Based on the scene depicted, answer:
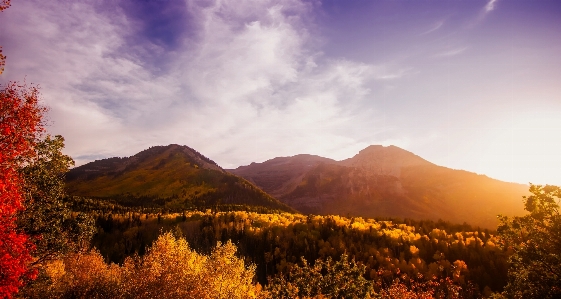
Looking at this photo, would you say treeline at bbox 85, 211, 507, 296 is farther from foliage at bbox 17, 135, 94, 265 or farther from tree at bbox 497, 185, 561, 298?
tree at bbox 497, 185, 561, 298

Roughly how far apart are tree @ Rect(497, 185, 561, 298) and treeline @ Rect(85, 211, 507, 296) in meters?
68.5

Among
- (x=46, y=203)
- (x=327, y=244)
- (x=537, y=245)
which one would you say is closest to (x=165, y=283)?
(x=46, y=203)

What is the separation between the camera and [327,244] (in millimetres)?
110250

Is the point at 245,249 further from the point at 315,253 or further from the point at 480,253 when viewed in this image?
the point at 480,253

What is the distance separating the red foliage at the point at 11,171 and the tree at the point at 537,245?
110 feet

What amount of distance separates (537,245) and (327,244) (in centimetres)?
9397

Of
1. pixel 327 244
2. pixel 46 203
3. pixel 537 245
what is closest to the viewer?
pixel 537 245

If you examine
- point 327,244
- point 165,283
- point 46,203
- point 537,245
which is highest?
point 46,203

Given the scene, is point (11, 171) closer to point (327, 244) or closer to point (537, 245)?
point (537, 245)

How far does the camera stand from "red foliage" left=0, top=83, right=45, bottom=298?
783 inches

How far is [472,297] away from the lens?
77250 mm

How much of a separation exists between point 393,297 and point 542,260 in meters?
39.3

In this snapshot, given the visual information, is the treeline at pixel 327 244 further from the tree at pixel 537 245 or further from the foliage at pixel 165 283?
the tree at pixel 537 245

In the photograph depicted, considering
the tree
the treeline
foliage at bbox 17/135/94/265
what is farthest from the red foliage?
the treeline
